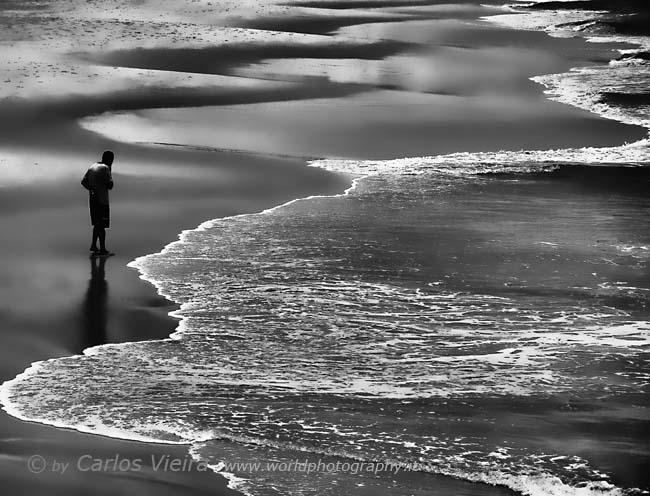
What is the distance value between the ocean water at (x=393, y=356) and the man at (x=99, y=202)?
0.61 metres

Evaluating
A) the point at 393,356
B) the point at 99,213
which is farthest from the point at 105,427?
the point at 99,213

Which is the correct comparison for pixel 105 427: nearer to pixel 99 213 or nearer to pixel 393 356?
pixel 393 356

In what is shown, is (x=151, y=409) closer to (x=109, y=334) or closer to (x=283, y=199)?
(x=109, y=334)

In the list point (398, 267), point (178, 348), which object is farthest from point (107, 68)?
point (178, 348)

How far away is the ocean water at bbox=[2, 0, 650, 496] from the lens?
883cm

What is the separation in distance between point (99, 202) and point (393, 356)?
190 inches

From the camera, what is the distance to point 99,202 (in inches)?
563

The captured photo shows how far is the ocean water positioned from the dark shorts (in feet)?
2.17

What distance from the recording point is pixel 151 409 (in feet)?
31.7

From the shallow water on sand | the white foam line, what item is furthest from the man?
the shallow water on sand

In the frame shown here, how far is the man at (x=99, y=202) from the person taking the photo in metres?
14.3

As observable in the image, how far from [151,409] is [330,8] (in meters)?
40.1

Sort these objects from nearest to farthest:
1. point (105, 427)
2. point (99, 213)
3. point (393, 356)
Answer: point (105, 427), point (393, 356), point (99, 213)

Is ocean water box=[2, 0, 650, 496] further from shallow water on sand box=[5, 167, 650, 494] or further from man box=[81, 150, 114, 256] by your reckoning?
man box=[81, 150, 114, 256]
